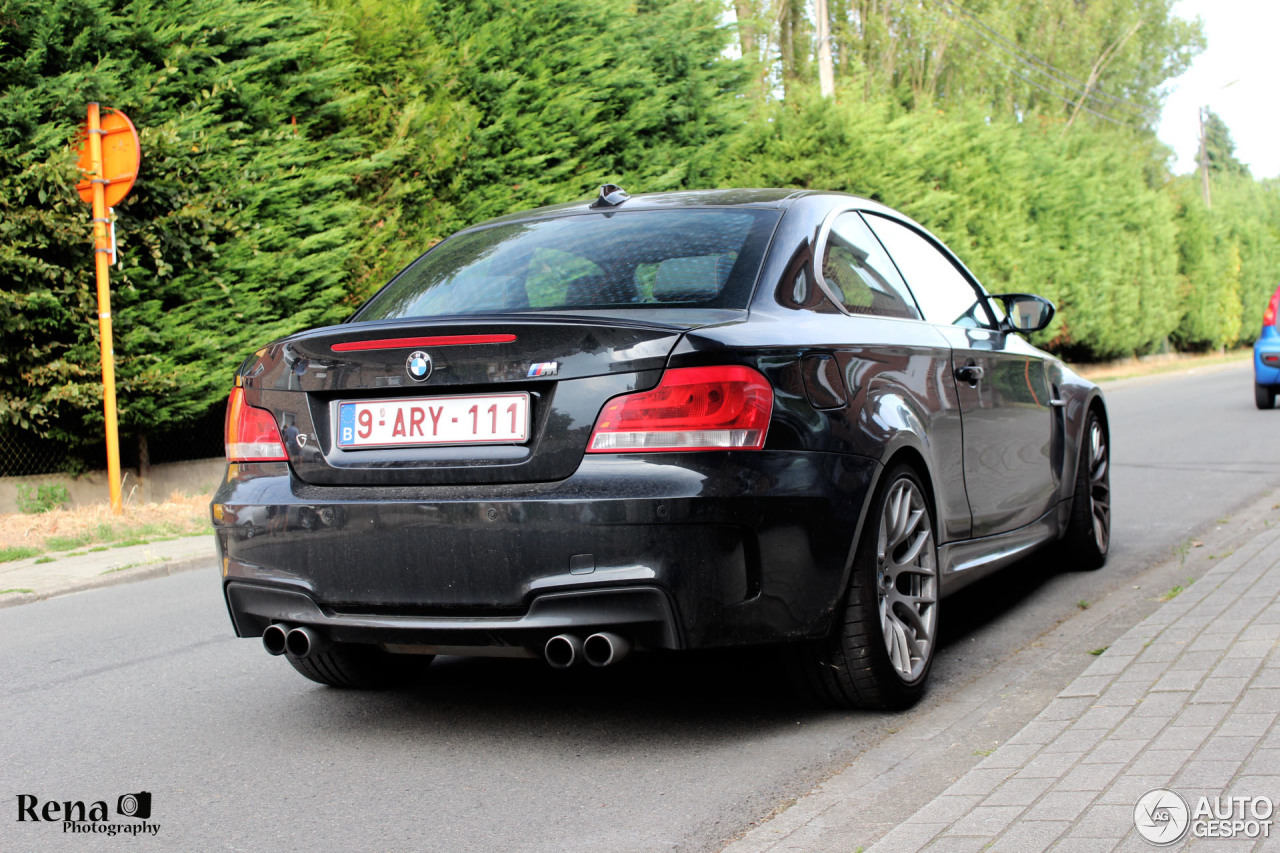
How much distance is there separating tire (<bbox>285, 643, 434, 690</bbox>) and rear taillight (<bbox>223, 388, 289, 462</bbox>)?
0.90 meters

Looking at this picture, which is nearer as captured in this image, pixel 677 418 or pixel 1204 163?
pixel 677 418

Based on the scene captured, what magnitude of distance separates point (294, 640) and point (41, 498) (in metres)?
7.25

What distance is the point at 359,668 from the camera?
180 inches

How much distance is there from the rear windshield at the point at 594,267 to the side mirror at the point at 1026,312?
6.27ft

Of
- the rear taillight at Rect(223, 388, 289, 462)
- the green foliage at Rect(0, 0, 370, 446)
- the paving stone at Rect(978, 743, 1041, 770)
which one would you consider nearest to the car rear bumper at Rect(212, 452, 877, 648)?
the rear taillight at Rect(223, 388, 289, 462)

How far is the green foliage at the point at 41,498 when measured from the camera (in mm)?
9953

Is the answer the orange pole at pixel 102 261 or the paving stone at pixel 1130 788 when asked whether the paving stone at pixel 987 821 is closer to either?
the paving stone at pixel 1130 788

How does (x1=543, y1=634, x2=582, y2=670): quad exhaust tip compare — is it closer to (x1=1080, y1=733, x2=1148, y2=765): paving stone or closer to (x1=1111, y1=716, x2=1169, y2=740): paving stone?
(x1=1080, y1=733, x2=1148, y2=765): paving stone

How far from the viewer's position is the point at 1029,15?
148ft

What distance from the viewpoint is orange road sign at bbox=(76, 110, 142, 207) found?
30.1 feet

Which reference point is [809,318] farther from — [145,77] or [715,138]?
[715,138]

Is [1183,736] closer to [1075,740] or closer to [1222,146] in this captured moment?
[1075,740]

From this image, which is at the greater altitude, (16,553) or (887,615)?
(887,615)

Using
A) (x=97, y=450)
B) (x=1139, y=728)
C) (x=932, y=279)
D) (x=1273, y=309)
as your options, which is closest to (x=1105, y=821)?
(x=1139, y=728)
